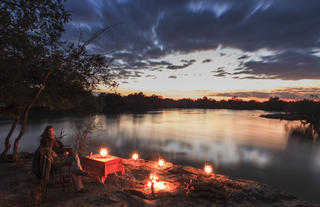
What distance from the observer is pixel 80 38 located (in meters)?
7.27

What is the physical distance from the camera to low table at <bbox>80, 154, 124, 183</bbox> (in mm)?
6262

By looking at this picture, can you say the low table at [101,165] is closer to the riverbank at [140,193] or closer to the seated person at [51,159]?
the riverbank at [140,193]

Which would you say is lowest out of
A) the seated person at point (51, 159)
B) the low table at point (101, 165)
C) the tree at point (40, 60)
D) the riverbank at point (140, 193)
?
the riverbank at point (140, 193)

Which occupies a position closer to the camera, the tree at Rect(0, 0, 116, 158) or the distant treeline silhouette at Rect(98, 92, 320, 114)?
the tree at Rect(0, 0, 116, 158)

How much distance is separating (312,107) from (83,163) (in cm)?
4939

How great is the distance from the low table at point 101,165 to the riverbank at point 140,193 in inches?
11.6

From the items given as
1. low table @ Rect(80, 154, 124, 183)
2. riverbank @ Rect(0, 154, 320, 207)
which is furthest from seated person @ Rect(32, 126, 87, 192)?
low table @ Rect(80, 154, 124, 183)

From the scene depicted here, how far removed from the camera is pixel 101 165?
628 centimetres

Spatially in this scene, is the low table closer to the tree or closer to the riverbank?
the riverbank

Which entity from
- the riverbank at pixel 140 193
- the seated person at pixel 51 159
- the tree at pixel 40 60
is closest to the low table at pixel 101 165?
the riverbank at pixel 140 193

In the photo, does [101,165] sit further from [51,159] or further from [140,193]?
[51,159]

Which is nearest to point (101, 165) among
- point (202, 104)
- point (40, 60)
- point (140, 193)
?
point (140, 193)

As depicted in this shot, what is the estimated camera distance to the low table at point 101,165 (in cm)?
626

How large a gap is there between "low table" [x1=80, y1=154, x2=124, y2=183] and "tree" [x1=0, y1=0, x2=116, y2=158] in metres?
3.36
